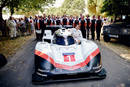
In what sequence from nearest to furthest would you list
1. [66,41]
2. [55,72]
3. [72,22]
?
[55,72]
[66,41]
[72,22]

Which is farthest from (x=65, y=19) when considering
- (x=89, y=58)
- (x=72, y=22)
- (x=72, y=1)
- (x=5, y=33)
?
(x=72, y=1)

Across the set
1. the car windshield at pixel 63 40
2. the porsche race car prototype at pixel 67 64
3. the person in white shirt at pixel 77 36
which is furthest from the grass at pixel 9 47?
the porsche race car prototype at pixel 67 64

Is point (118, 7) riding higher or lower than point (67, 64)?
higher

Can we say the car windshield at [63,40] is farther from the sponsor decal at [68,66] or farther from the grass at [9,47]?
the grass at [9,47]

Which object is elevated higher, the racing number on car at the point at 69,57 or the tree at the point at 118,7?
the tree at the point at 118,7

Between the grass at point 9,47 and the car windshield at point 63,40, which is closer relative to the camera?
the car windshield at point 63,40

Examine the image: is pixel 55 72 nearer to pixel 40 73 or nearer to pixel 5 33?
pixel 40 73

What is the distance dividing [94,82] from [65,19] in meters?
11.0

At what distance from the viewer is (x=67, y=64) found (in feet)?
14.2

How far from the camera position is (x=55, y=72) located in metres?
4.05

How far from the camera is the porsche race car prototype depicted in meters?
4.07

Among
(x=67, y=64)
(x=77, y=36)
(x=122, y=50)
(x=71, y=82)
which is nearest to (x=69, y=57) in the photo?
(x=67, y=64)

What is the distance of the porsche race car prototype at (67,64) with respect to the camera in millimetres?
4066

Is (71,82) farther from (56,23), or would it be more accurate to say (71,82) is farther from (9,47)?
(56,23)
